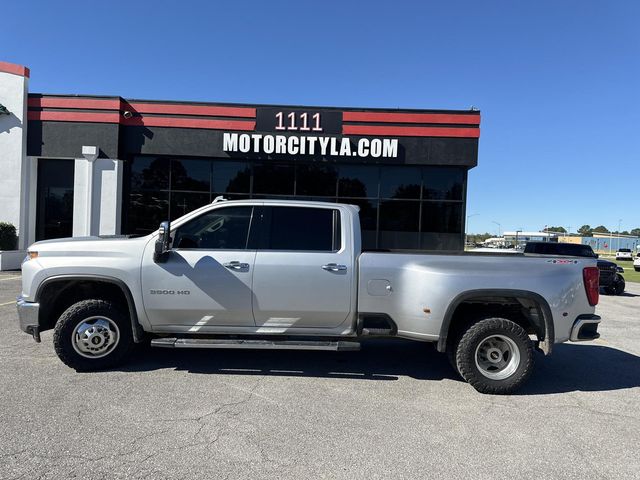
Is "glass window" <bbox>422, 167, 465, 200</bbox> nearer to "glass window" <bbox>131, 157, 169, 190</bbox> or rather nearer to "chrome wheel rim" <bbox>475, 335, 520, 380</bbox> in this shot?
"glass window" <bbox>131, 157, 169, 190</bbox>

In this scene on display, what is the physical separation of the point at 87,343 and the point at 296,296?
2.34 metres

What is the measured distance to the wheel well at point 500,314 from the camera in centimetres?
483

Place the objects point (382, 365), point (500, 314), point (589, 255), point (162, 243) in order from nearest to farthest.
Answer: point (162, 243) → point (500, 314) → point (382, 365) → point (589, 255)

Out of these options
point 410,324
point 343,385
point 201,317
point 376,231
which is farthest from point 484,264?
point 376,231

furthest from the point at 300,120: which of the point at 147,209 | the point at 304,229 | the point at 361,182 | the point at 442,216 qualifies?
the point at 304,229

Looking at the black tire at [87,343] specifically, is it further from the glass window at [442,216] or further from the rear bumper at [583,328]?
the glass window at [442,216]

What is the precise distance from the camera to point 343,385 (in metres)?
4.88

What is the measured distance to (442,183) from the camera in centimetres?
1602

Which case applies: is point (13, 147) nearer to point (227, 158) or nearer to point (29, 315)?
point (227, 158)

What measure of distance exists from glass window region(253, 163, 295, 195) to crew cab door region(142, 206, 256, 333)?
11.1m

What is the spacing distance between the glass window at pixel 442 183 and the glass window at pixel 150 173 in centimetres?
914

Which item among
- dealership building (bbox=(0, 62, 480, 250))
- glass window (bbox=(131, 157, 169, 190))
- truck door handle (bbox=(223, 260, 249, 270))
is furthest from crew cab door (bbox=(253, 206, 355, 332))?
glass window (bbox=(131, 157, 169, 190))

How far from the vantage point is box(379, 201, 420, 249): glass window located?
52.5 ft

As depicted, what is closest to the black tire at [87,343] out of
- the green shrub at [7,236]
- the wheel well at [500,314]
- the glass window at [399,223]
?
the wheel well at [500,314]
